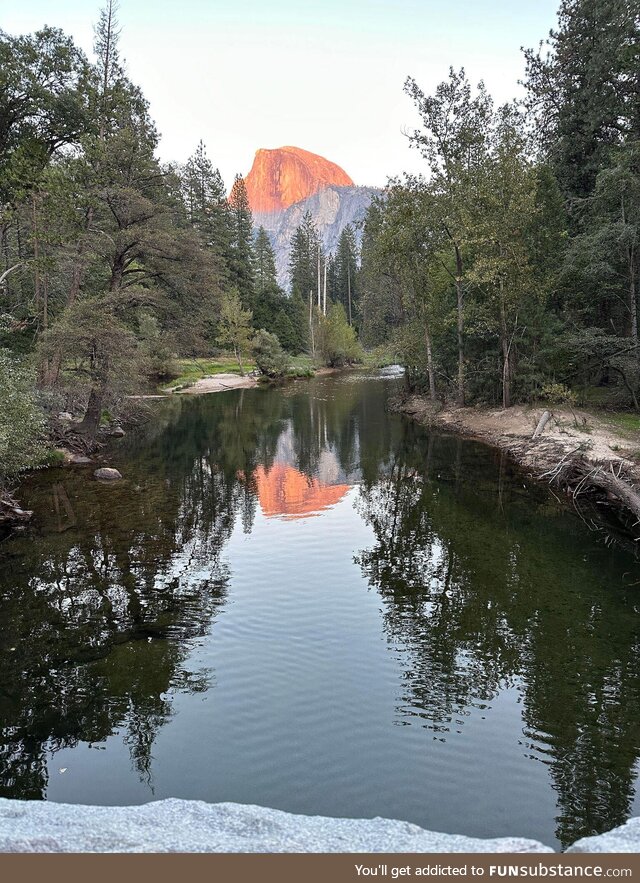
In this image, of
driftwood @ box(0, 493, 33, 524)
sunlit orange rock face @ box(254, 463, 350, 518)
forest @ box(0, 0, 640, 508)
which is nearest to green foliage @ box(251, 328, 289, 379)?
forest @ box(0, 0, 640, 508)

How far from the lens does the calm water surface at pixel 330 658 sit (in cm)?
675

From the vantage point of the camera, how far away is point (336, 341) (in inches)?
3113

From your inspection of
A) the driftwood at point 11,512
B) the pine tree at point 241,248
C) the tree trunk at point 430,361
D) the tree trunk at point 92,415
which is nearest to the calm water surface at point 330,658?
the driftwood at point 11,512

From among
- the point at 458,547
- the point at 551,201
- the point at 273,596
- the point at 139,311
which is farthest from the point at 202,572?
the point at 551,201

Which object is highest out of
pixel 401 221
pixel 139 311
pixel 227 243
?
pixel 227 243

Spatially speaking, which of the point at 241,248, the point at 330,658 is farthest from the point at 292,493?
the point at 241,248

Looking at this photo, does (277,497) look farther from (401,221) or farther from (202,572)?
(401,221)

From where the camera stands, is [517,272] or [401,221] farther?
[401,221]

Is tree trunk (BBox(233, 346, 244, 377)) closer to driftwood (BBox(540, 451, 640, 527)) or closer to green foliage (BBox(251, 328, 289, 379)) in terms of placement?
green foliage (BBox(251, 328, 289, 379))

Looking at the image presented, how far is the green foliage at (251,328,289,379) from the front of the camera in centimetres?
6762

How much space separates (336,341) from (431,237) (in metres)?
45.4

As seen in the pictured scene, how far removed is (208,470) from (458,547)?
42.9ft

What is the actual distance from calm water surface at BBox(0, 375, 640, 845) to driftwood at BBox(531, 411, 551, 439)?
6.43 m

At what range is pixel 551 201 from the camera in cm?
3100
